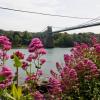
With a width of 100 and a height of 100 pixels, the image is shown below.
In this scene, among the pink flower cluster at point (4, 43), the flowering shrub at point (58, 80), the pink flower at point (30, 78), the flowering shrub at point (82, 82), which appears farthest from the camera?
the flowering shrub at point (82, 82)

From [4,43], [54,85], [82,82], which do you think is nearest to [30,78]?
[54,85]

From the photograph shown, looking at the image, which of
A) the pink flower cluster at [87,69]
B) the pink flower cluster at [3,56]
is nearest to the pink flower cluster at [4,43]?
the pink flower cluster at [3,56]

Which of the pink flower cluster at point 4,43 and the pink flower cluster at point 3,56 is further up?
the pink flower cluster at point 4,43

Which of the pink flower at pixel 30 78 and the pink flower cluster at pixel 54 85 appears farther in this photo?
the pink flower at pixel 30 78

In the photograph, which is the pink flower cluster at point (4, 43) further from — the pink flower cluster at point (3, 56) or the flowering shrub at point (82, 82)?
the flowering shrub at point (82, 82)

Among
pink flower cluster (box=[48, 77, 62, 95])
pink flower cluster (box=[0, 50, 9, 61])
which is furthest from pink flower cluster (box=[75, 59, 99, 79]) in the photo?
pink flower cluster (box=[0, 50, 9, 61])

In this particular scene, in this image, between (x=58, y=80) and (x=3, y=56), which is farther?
(x=58, y=80)

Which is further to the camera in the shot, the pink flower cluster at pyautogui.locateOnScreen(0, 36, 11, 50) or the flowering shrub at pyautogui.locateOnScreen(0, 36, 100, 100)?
the flowering shrub at pyautogui.locateOnScreen(0, 36, 100, 100)

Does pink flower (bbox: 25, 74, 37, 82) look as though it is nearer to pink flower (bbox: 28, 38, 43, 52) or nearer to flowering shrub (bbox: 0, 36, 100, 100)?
flowering shrub (bbox: 0, 36, 100, 100)

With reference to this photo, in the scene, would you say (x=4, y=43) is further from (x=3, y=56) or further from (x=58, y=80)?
(x=58, y=80)

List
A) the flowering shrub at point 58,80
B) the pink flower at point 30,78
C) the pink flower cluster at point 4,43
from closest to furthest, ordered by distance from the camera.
A: the pink flower cluster at point 4,43, the flowering shrub at point 58,80, the pink flower at point 30,78

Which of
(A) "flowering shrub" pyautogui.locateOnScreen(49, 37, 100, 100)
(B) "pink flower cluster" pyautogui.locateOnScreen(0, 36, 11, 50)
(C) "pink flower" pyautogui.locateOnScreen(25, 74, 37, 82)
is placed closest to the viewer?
(B) "pink flower cluster" pyautogui.locateOnScreen(0, 36, 11, 50)

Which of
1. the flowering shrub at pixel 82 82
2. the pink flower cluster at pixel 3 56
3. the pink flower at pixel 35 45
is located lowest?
the flowering shrub at pixel 82 82

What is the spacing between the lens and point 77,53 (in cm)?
458
